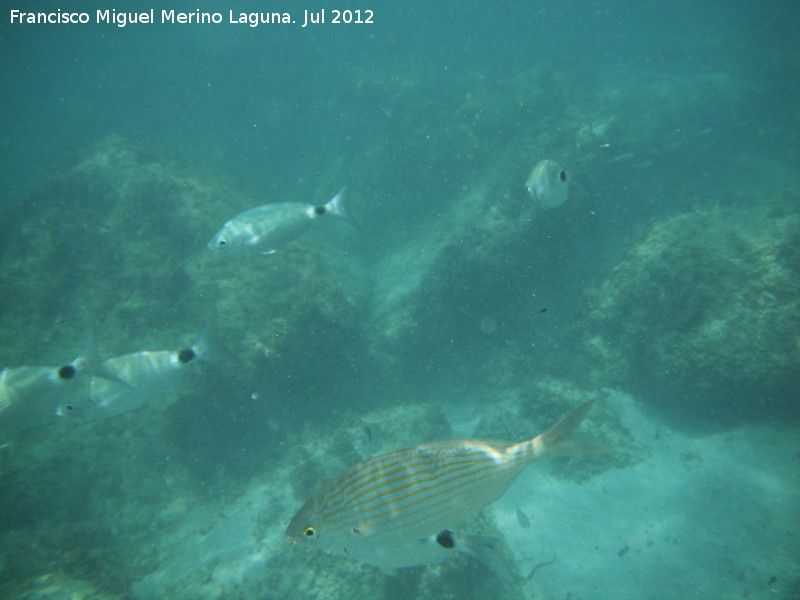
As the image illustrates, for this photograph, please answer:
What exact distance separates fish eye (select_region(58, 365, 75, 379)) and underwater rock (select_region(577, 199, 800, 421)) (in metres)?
8.72

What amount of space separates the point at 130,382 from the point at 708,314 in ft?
30.6

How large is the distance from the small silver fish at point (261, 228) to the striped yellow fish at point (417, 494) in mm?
3737

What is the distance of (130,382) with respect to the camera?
439 cm

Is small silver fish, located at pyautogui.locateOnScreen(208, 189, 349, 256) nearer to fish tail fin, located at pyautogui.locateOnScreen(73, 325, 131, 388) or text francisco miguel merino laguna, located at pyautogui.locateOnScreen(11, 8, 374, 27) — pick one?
fish tail fin, located at pyautogui.locateOnScreen(73, 325, 131, 388)

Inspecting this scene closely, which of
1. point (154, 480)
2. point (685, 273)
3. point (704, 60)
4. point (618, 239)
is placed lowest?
point (154, 480)

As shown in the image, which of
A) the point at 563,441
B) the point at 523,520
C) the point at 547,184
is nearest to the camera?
the point at 563,441

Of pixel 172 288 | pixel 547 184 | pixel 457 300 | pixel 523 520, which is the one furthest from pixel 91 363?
pixel 457 300

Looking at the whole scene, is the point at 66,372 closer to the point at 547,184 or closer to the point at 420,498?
the point at 420,498

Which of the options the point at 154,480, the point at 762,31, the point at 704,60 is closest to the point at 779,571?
the point at 154,480

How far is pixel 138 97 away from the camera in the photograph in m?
29.1

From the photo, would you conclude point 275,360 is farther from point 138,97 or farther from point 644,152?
point 138,97

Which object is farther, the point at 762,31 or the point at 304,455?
the point at 762,31

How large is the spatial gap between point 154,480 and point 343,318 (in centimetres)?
487

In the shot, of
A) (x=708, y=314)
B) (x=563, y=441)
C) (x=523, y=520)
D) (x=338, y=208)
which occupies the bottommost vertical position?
(x=523, y=520)
